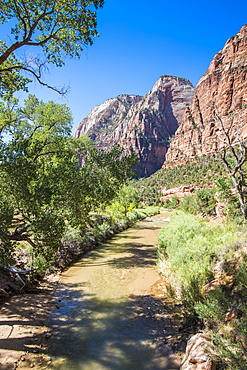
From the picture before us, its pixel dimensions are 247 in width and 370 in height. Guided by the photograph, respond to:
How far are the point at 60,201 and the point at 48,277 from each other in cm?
536

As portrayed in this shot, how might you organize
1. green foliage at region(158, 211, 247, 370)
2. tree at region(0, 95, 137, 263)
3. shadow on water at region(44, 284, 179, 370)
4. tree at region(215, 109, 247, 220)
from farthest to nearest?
tree at region(215, 109, 247, 220) → tree at region(0, 95, 137, 263) → shadow on water at region(44, 284, 179, 370) → green foliage at region(158, 211, 247, 370)

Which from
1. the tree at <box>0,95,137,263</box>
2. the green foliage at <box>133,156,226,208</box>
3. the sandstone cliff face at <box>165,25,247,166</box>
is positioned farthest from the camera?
the sandstone cliff face at <box>165,25,247,166</box>

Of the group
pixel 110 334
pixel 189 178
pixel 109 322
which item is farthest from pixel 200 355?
pixel 189 178

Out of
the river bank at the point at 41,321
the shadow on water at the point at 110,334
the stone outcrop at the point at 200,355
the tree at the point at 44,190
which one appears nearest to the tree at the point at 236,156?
the tree at the point at 44,190

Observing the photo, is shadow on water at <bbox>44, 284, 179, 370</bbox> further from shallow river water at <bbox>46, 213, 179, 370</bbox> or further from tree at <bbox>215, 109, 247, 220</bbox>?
tree at <bbox>215, 109, 247, 220</bbox>

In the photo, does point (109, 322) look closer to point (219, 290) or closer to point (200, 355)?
point (200, 355)

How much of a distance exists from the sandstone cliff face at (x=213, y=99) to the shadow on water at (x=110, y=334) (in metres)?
91.7

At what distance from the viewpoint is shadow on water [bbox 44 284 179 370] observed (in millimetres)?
4977

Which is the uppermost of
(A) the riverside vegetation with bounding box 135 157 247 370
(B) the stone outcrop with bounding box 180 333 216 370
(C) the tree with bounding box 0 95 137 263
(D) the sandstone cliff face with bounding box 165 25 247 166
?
(D) the sandstone cliff face with bounding box 165 25 247 166

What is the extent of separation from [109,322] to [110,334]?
69 cm

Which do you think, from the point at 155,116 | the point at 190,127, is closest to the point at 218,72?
the point at 190,127

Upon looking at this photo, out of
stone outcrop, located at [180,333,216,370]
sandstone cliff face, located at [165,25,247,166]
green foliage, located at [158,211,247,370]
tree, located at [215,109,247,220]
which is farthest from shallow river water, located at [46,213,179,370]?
sandstone cliff face, located at [165,25,247,166]

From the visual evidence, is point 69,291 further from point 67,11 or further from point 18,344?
point 67,11

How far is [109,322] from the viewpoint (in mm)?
6766
